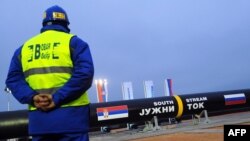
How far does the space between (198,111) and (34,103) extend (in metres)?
15.7

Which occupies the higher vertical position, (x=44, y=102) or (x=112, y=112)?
(x=44, y=102)

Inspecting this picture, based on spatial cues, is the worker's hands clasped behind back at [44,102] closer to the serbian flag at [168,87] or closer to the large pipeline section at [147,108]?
the large pipeline section at [147,108]

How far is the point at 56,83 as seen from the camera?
3545 mm

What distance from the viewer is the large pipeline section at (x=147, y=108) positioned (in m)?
12.9

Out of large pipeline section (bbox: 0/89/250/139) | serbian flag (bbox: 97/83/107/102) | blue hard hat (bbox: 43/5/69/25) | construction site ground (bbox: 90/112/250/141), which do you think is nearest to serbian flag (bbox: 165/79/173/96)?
serbian flag (bbox: 97/83/107/102)

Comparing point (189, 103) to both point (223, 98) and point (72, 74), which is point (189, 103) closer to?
point (223, 98)

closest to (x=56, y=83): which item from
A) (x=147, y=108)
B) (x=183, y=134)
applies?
(x=183, y=134)

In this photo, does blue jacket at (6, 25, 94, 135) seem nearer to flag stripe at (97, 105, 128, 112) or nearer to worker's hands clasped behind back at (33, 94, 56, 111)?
worker's hands clasped behind back at (33, 94, 56, 111)

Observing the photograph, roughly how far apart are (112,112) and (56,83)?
12.1 m

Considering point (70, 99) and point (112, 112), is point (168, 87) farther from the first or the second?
point (70, 99)

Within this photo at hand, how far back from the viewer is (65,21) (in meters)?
3.90

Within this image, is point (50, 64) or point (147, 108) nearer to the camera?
point (50, 64)

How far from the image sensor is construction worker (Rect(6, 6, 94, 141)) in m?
3.45

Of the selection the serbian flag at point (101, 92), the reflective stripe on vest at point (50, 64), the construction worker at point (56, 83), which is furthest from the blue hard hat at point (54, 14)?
the serbian flag at point (101, 92)
